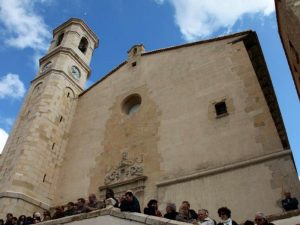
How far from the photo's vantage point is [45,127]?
15.8 metres

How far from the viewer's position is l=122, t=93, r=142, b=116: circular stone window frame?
15875mm

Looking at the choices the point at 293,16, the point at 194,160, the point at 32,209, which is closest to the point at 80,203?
the point at 194,160

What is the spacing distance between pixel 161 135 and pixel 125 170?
1968 millimetres

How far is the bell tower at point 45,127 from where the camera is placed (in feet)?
43.8

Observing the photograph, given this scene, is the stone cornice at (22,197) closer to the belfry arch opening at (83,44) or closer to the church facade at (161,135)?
the church facade at (161,135)

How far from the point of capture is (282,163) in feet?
32.4

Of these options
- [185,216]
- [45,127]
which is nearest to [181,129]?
[185,216]

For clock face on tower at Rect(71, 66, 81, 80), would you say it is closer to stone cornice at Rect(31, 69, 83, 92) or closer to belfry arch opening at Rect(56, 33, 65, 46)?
stone cornice at Rect(31, 69, 83, 92)

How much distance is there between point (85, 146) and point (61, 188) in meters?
2.17

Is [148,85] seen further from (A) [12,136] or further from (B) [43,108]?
(A) [12,136]

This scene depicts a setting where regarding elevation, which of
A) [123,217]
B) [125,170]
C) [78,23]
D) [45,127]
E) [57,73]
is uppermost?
[78,23]

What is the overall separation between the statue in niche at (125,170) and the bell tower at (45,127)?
303cm

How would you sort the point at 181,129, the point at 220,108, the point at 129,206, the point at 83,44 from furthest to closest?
1. the point at 83,44
2. the point at 181,129
3. the point at 220,108
4. the point at 129,206

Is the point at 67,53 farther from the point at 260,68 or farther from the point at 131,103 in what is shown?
the point at 260,68
